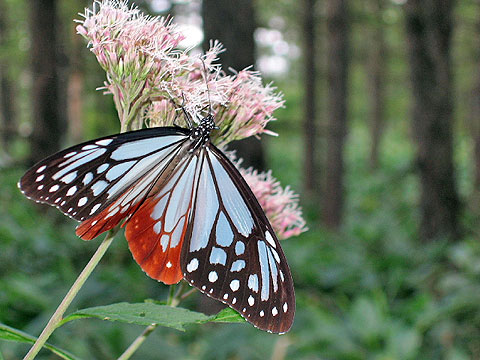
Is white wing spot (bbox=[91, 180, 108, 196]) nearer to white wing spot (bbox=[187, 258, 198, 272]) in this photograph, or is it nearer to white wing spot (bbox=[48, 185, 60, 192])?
white wing spot (bbox=[48, 185, 60, 192])

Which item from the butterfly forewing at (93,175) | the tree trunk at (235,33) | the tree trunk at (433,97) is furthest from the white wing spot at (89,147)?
the tree trunk at (433,97)

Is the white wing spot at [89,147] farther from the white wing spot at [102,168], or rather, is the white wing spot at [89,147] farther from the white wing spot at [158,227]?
the white wing spot at [158,227]

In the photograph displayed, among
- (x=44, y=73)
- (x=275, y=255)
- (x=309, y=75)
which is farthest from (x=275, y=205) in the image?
(x=309, y=75)

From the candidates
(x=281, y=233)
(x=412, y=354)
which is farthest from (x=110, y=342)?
(x=281, y=233)

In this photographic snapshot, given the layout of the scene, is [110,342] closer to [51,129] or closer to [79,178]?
[79,178]

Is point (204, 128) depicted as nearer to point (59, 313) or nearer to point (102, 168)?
point (102, 168)

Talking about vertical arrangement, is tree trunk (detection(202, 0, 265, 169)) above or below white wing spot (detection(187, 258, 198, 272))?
above

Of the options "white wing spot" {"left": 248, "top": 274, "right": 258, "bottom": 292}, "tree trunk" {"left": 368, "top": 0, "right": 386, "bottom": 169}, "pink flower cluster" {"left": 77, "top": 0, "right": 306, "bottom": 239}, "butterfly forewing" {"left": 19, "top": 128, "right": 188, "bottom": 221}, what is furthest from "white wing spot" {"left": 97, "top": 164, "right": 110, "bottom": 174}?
"tree trunk" {"left": 368, "top": 0, "right": 386, "bottom": 169}
